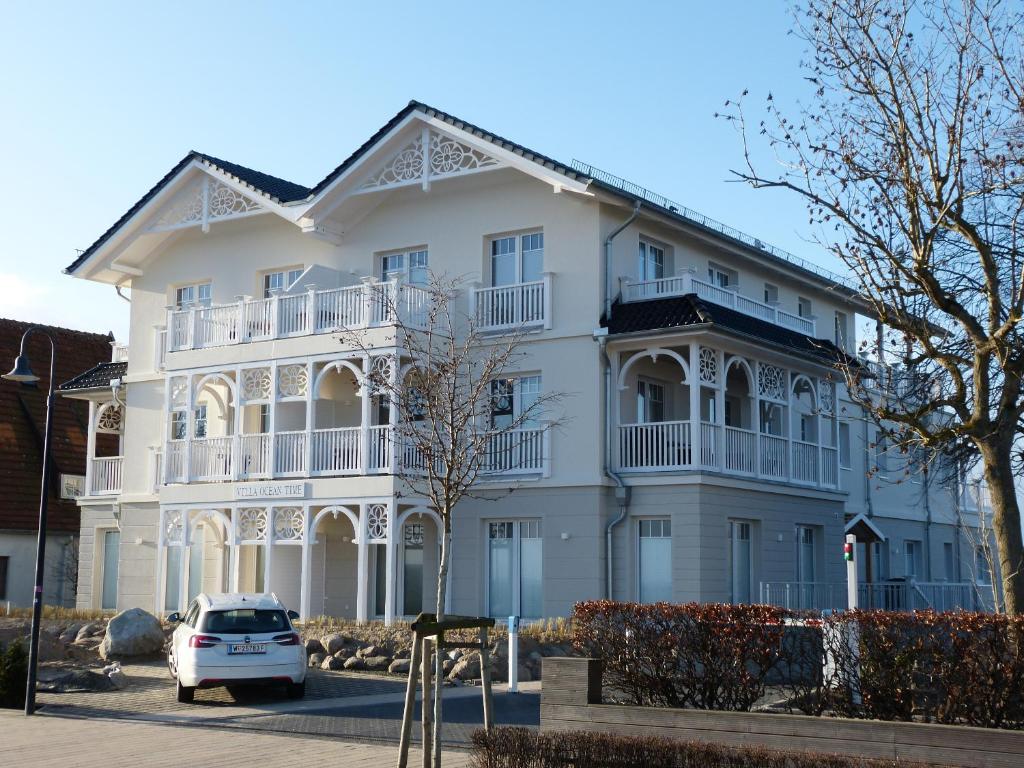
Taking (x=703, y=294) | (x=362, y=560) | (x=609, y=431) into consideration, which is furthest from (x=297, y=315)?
(x=703, y=294)

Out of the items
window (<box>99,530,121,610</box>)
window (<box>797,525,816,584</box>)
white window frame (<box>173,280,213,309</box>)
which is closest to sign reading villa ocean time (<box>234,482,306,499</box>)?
white window frame (<box>173,280,213,309</box>)

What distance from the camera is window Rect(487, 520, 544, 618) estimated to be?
26.9 m

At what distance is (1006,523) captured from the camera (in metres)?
13.7

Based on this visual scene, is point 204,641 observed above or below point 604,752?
above

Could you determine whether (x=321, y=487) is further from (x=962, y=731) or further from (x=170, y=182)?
(x=962, y=731)

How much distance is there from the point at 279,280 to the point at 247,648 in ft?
48.5

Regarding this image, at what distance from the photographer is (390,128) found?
2808 centimetres

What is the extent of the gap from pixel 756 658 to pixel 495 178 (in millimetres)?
17561

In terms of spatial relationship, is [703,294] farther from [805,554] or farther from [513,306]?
[805,554]

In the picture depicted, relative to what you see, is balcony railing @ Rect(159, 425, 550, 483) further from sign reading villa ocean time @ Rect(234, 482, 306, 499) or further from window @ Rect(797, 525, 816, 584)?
window @ Rect(797, 525, 816, 584)

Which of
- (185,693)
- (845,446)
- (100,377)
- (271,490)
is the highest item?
(100,377)

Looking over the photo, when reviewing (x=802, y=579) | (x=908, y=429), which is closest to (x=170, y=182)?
(x=802, y=579)

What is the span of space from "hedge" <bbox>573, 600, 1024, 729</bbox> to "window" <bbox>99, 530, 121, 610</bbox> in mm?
24382

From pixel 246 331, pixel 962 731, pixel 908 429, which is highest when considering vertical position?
pixel 246 331
